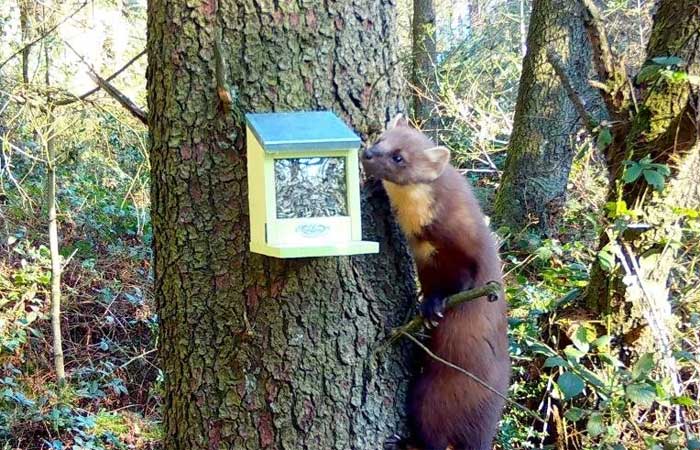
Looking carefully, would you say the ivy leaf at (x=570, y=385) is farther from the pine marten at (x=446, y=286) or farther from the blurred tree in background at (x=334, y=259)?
the pine marten at (x=446, y=286)

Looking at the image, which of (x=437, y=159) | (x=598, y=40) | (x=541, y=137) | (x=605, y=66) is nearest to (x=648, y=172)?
(x=605, y=66)

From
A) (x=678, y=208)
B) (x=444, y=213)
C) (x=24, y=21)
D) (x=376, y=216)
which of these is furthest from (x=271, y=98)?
(x=24, y=21)

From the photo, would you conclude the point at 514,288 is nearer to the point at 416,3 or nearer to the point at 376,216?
the point at 376,216

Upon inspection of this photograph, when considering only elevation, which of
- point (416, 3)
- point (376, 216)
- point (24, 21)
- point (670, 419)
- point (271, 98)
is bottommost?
point (670, 419)

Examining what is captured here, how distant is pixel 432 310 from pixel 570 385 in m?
0.94

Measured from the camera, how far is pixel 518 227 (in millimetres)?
7352

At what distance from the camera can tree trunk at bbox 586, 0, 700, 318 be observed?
12.3 feet

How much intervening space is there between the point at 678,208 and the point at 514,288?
1.46m

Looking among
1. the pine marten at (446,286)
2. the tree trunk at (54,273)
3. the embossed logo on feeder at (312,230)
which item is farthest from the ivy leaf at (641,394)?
the tree trunk at (54,273)

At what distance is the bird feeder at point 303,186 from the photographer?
6.72 feet

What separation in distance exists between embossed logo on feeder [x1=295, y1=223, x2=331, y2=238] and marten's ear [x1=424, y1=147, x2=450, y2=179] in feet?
2.54

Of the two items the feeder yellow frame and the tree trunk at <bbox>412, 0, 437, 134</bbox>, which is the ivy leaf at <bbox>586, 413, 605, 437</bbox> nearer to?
the feeder yellow frame

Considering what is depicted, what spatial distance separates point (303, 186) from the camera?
2.13 meters

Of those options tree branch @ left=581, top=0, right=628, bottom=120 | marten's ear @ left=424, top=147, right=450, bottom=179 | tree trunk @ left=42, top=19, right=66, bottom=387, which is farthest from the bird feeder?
tree trunk @ left=42, top=19, right=66, bottom=387
